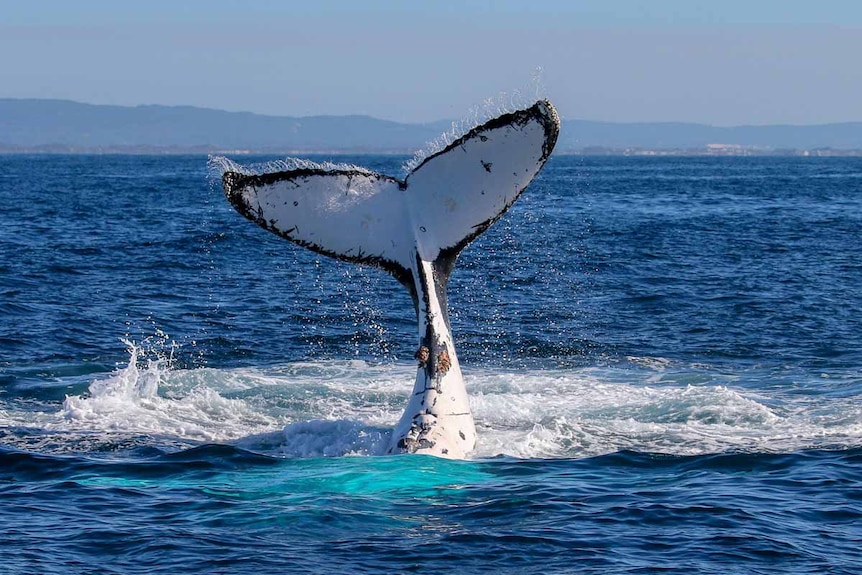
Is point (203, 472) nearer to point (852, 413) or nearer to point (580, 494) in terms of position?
point (580, 494)

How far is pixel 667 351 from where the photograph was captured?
19016mm

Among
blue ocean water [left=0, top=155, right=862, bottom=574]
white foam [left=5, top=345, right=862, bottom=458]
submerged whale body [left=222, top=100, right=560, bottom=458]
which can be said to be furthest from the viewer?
white foam [left=5, top=345, right=862, bottom=458]

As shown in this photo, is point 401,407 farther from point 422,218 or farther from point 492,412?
point 422,218

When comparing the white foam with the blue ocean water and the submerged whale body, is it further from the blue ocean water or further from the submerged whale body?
the submerged whale body

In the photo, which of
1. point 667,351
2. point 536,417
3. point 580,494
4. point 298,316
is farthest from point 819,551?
point 298,316

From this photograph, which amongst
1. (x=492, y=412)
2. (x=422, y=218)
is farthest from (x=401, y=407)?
(x=422, y=218)

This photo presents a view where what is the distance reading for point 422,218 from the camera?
37.7 feet

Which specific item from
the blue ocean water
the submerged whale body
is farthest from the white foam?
the submerged whale body

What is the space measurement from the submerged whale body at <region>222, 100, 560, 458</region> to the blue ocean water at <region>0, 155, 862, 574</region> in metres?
0.41

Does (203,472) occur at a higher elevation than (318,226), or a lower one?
lower

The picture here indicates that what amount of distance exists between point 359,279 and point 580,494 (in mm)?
21501

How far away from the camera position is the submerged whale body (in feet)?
35.6

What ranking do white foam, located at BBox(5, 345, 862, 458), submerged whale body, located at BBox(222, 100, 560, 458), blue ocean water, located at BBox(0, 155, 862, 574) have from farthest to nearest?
white foam, located at BBox(5, 345, 862, 458) → submerged whale body, located at BBox(222, 100, 560, 458) → blue ocean water, located at BBox(0, 155, 862, 574)

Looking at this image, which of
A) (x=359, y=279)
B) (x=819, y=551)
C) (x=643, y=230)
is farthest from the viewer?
(x=643, y=230)
